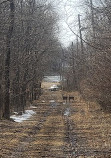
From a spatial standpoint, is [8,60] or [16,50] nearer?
[8,60]

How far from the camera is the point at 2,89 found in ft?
70.4

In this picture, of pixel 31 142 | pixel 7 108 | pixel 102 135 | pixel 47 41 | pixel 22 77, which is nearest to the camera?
pixel 31 142

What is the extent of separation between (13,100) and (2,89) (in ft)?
23.9

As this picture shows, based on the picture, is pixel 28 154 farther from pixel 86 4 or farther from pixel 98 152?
pixel 86 4

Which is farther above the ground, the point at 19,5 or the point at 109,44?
the point at 19,5

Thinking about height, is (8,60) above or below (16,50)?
below

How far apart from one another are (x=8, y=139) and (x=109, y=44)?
5.18m

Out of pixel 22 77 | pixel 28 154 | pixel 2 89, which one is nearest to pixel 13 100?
pixel 22 77

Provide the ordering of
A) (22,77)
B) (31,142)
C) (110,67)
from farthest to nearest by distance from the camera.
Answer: (22,77), (110,67), (31,142)

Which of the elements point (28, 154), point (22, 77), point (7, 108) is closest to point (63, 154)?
point (28, 154)

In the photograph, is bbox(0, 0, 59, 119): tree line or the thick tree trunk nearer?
the thick tree trunk

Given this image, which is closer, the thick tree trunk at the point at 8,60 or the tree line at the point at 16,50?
the thick tree trunk at the point at 8,60

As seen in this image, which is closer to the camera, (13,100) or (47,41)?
(13,100)

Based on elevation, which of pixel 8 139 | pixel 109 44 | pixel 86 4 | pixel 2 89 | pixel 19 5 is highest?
pixel 19 5
